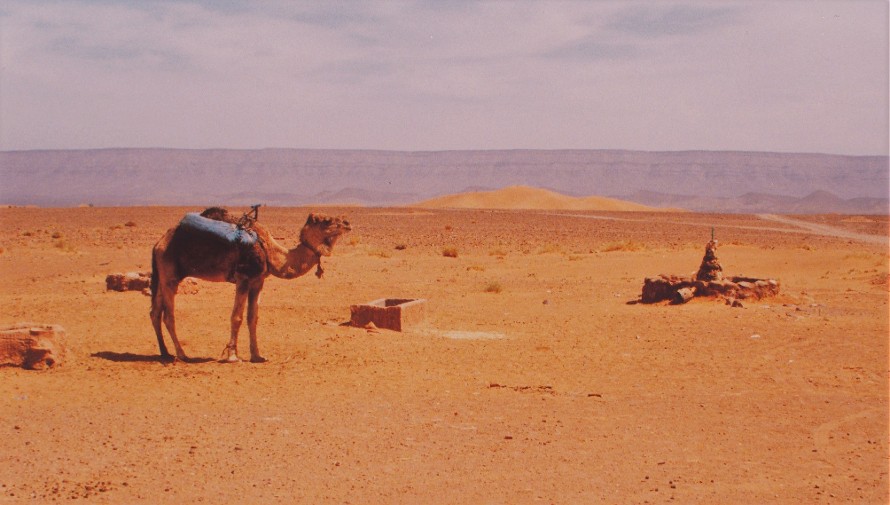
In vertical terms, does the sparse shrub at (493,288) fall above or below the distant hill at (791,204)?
below

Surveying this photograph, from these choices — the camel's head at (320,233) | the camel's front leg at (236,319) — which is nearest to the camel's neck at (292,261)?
the camel's head at (320,233)

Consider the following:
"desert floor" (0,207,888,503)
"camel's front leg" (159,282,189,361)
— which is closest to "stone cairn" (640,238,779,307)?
"desert floor" (0,207,888,503)

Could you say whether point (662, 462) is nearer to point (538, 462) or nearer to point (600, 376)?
point (538, 462)

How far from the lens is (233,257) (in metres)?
12.3

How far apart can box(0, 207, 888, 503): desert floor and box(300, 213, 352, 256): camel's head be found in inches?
64.2

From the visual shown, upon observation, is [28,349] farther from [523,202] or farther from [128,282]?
[523,202]

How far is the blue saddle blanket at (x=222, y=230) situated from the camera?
12289mm

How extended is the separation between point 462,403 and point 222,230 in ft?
13.5

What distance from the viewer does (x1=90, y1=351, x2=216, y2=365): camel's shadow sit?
1247cm

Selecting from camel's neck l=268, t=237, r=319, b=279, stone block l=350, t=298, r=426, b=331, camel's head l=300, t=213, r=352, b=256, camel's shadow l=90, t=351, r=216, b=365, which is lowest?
camel's shadow l=90, t=351, r=216, b=365

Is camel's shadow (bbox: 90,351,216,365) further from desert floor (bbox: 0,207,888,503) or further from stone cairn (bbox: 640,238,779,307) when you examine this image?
stone cairn (bbox: 640,238,779,307)

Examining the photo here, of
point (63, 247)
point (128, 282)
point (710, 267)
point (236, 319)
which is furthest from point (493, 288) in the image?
point (63, 247)

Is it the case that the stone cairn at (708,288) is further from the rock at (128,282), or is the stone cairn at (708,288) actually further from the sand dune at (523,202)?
the sand dune at (523,202)

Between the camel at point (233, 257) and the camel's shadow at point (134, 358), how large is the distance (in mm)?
120
